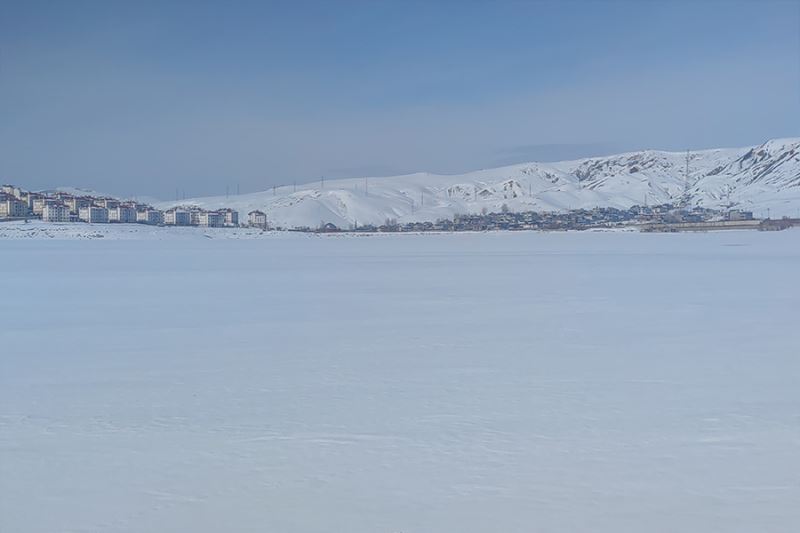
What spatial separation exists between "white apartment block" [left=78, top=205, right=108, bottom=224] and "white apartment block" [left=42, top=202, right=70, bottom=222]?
178 cm

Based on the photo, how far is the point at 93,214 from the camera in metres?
103

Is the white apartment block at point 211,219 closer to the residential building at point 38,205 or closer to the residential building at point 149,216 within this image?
the residential building at point 149,216

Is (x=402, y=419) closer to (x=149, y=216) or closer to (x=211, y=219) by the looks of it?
(x=149, y=216)

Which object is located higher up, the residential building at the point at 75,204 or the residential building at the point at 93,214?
the residential building at the point at 75,204

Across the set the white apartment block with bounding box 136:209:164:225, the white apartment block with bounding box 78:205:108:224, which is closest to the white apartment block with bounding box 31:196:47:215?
the white apartment block with bounding box 78:205:108:224

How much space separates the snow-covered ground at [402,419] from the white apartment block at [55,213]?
3605 inches

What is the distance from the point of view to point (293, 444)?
5.97 m

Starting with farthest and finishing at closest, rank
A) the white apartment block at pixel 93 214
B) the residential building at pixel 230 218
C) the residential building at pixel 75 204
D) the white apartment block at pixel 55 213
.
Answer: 1. the residential building at pixel 230 218
2. the residential building at pixel 75 204
3. the white apartment block at pixel 93 214
4. the white apartment block at pixel 55 213

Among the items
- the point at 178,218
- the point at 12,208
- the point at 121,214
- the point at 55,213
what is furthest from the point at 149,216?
the point at 12,208

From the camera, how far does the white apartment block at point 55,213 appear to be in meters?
98.2

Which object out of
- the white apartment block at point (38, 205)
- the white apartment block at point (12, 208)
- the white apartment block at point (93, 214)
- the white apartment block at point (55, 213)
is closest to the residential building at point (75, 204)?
the white apartment block at point (93, 214)

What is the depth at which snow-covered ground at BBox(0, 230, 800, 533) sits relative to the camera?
15.5ft

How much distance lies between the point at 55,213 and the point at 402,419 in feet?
336

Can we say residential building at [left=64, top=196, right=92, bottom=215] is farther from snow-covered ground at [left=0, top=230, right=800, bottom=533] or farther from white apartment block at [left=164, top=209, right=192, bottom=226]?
snow-covered ground at [left=0, top=230, right=800, bottom=533]
